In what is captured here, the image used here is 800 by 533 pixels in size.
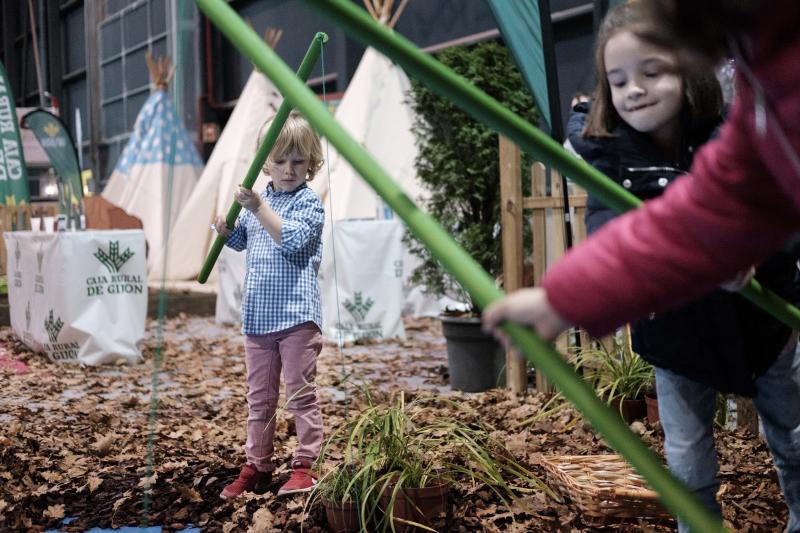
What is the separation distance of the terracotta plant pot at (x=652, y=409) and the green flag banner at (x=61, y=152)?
4611mm

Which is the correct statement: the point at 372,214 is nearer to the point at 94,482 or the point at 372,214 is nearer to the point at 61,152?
the point at 61,152

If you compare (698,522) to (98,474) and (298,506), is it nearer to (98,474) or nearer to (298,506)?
(298,506)

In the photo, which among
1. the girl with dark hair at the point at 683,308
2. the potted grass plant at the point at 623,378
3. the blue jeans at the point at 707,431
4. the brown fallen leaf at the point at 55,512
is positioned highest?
the girl with dark hair at the point at 683,308

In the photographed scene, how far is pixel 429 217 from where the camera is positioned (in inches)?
41.0

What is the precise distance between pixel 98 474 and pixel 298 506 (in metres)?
0.82

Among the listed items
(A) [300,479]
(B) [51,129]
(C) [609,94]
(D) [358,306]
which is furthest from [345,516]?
(B) [51,129]

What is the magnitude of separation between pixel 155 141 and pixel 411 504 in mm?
9882

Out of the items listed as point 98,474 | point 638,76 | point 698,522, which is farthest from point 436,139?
point 698,522

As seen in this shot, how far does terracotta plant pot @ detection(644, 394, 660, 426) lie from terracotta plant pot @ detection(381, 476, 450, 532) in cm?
127

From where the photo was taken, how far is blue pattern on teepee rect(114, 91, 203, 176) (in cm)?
1084

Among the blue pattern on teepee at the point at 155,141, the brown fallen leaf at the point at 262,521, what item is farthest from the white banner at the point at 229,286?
the brown fallen leaf at the point at 262,521

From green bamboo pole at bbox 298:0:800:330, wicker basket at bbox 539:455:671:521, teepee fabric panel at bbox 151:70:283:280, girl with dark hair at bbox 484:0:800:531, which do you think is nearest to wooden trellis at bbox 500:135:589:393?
wicker basket at bbox 539:455:671:521

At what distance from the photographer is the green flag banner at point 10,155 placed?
6727 mm

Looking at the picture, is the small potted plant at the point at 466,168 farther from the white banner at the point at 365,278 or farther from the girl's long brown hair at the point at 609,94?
the girl's long brown hair at the point at 609,94
